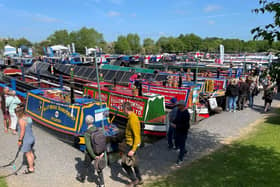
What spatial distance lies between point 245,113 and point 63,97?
26.3 ft

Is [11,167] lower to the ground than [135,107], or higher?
lower

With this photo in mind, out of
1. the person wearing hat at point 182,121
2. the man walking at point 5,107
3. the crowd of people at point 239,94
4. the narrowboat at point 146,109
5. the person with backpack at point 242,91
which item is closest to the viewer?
the person wearing hat at point 182,121

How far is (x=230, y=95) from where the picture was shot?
10.8m

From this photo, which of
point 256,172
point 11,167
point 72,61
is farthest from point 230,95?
point 72,61

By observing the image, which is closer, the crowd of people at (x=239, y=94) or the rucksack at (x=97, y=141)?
the rucksack at (x=97, y=141)

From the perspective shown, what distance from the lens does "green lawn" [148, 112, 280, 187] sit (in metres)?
4.63

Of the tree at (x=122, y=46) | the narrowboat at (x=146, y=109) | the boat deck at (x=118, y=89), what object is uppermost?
the tree at (x=122, y=46)

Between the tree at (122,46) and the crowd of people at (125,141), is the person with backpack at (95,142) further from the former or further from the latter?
the tree at (122,46)

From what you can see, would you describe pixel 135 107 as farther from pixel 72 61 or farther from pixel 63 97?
pixel 72 61

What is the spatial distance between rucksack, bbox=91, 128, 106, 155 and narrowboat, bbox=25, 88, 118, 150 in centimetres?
175

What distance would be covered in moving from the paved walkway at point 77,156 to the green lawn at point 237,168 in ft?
1.42

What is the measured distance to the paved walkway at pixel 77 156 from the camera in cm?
500

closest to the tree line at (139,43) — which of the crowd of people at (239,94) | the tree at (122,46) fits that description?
the tree at (122,46)

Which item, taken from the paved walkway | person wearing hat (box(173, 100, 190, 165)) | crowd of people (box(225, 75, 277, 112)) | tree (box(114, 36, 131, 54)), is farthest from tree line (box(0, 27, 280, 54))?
person wearing hat (box(173, 100, 190, 165))
